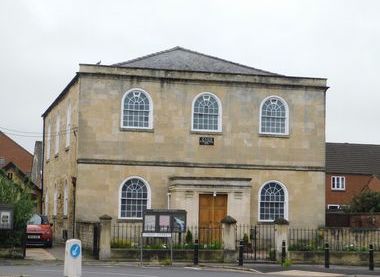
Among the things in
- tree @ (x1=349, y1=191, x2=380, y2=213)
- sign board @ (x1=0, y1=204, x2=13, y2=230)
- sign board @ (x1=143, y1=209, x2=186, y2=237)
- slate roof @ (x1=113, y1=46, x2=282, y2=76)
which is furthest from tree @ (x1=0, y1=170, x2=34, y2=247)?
tree @ (x1=349, y1=191, x2=380, y2=213)

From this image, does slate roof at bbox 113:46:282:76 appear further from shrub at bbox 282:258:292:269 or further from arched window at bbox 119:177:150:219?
shrub at bbox 282:258:292:269

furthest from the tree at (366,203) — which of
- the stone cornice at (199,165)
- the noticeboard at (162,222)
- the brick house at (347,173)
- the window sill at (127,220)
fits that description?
the noticeboard at (162,222)

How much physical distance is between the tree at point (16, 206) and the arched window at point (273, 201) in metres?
11.5

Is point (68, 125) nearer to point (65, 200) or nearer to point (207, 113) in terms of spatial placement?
point (65, 200)

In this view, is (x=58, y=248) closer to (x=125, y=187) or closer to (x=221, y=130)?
(x=125, y=187)

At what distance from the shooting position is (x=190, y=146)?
114 feet

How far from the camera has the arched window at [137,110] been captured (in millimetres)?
34344

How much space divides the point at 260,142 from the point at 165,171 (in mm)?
4742

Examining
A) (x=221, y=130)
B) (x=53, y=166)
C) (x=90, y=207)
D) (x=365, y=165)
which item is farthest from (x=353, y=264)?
(x=365, y=165)

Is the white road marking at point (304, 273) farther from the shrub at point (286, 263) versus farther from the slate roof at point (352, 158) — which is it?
the slate roof at point (352, 158)

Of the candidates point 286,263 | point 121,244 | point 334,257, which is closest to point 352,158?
point 334,257

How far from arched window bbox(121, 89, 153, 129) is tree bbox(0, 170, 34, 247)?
7.06 meters

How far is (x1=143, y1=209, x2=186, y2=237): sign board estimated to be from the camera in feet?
88.2

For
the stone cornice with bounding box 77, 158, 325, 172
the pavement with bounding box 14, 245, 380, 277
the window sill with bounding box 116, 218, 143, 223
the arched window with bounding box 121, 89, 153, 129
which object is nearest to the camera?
the pavement with bounding box 14, 245, 380, 277
